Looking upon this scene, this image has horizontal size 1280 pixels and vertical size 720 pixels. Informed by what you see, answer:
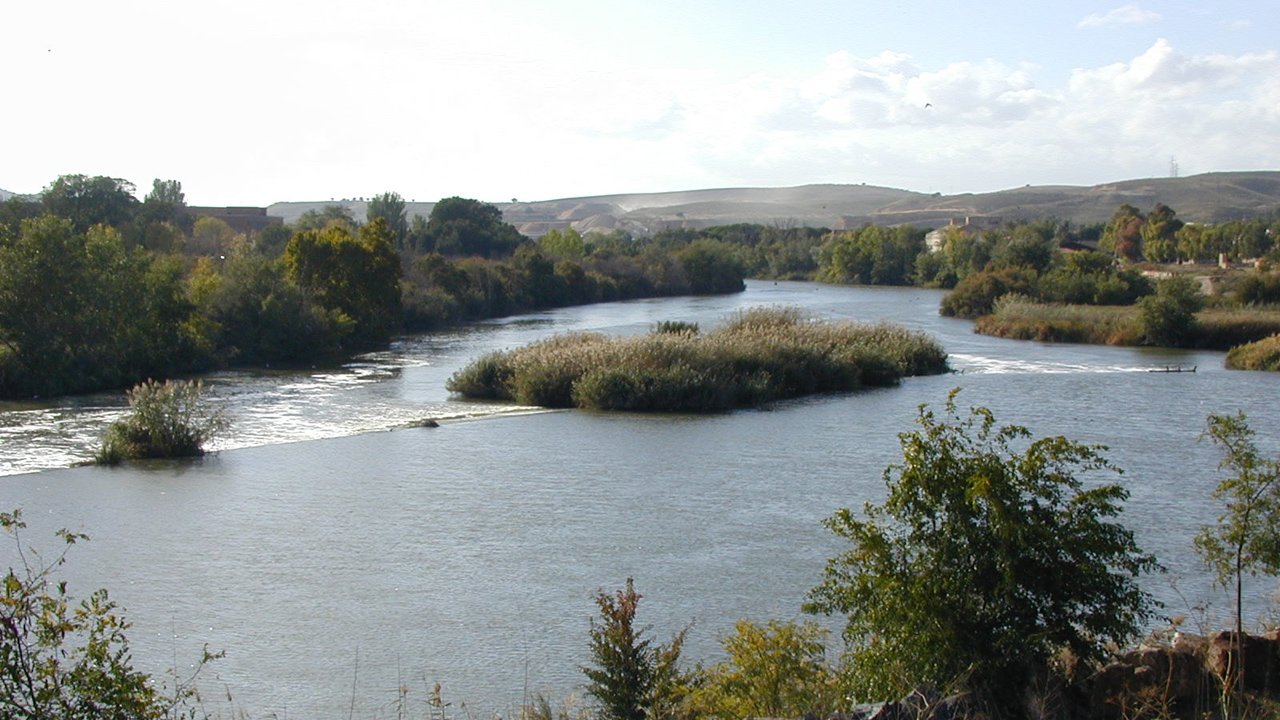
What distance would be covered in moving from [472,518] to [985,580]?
437 inches

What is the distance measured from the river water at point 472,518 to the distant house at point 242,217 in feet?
280

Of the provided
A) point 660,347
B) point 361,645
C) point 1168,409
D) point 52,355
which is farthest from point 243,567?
point 1168,409

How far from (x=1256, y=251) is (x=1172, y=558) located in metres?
86.9

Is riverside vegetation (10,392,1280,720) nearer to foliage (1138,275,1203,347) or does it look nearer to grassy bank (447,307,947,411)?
grassy bank (447,307,947,411)

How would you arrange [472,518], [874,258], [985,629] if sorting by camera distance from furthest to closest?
1. [874,258]
2. [472,518]
3. [985,629]

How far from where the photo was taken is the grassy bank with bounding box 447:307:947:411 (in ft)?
96.0

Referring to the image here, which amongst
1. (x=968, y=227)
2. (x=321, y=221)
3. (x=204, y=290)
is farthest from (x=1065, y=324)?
(x=968, y=227)

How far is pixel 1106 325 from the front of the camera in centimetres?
5119

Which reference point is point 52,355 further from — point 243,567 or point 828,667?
point 828,667

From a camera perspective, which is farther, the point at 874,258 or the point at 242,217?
the point at 242,217

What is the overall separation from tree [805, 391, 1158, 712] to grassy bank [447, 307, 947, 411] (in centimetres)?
2205

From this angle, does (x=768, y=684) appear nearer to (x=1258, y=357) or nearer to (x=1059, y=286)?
(x=1258, y=357)

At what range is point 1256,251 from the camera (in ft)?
294

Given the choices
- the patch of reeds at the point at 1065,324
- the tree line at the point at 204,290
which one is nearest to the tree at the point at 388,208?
the tree line at the point at 204,290
